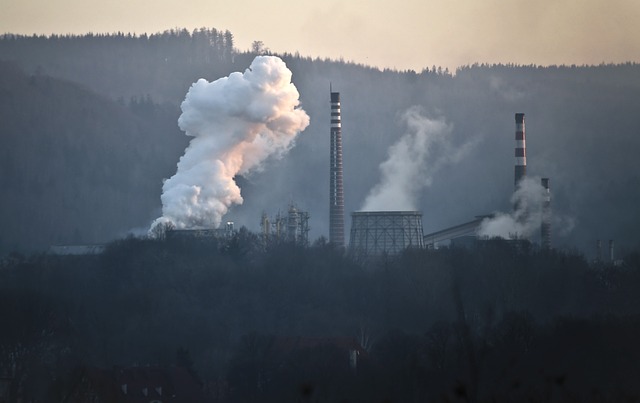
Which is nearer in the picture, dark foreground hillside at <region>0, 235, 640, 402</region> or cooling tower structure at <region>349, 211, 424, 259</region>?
dark foreground hillside at <region>0, 235, 640, 402</region>

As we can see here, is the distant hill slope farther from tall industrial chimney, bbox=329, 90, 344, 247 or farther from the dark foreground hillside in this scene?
the dark foreground hillside

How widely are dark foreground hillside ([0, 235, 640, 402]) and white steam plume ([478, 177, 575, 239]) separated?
6430 mm

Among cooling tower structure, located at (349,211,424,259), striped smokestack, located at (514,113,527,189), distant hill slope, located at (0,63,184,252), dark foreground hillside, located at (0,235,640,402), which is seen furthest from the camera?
distant hill slope, located at (0,63,184,252)

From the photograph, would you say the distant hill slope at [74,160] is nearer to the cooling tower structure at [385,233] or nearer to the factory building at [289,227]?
the factory building at [289,227]

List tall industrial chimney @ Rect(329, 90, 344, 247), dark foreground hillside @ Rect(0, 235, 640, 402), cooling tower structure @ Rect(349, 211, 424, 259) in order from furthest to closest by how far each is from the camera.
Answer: tall industrial chimney @ Rect(329, 90, 344, 247), cooling tower structure @ Rect(349, 211, 424, 259), dark foreground hillside @ Rect(0, 235, 640, 402)

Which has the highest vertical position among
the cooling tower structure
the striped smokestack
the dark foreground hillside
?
the striped smokestack

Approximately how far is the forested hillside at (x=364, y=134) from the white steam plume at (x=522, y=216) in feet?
11.9

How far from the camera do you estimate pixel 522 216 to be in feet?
251

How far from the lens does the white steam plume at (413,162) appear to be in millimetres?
91375

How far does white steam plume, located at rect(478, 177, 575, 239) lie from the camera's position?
75.2m

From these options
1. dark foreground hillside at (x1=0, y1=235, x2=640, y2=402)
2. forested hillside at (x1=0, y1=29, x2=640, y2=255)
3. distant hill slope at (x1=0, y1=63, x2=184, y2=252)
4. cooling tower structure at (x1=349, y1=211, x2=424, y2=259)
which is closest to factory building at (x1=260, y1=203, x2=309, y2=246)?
cooling tower structure at (x1=349, y1=211, x2=424, y2=259)

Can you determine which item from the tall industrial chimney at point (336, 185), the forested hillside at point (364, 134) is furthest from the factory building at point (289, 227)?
the forested hillside at point (364, 134)

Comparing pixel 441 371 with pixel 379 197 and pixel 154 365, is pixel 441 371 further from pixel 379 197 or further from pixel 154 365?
pixel 379 197

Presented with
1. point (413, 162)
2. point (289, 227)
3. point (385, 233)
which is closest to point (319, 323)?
point (385, 233)
